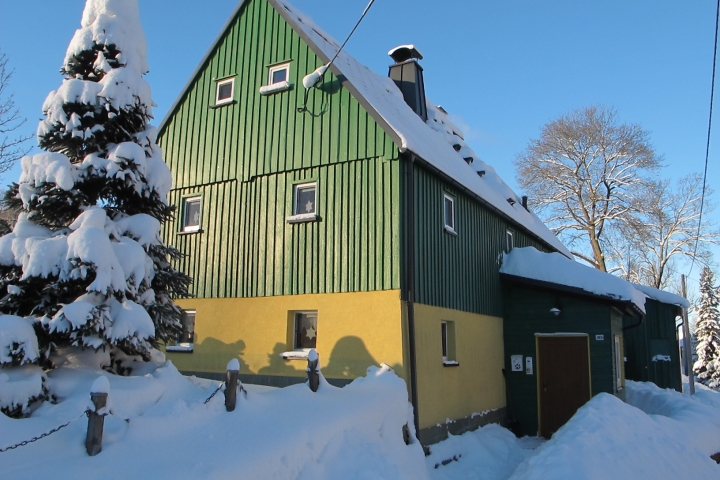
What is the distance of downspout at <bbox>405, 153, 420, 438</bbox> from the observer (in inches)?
395

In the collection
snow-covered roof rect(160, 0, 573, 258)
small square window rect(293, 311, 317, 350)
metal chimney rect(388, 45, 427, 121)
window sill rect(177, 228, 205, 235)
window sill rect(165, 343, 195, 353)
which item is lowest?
window sill rect(165, 343, 195, 353)

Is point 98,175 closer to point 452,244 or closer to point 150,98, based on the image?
point 150,98

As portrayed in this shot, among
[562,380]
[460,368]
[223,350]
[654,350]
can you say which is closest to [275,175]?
[223,350]

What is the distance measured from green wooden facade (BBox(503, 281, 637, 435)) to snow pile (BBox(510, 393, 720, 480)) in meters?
3.20

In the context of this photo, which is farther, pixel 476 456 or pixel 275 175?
pixel 275 175

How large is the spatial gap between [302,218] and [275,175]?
1.27 meters

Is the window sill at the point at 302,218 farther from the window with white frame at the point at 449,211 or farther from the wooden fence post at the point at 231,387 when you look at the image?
the wooden fence post at the point at 231,387

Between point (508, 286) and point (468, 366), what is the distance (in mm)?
3619

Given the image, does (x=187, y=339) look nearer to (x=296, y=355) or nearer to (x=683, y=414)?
(x=296, y=355)

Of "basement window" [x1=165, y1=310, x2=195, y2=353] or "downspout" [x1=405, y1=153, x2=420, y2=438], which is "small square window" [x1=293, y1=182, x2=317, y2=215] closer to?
"downspout" [x1=405, y1=153, x2=420, y2=438]

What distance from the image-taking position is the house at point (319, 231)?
1063 centimetres

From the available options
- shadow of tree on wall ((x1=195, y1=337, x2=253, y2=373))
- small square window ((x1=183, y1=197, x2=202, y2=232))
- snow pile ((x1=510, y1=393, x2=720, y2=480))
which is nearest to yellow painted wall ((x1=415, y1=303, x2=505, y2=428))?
snow pile ((x1=510, y1=393, x2=720, y2=480))

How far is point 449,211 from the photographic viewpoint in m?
12.9

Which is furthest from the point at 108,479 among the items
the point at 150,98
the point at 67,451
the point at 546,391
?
the point at 546,391
